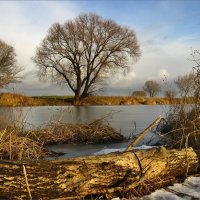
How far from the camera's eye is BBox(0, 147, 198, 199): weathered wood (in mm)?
3869

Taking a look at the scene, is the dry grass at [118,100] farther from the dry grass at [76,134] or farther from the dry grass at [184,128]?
the dry grass at [76,134]

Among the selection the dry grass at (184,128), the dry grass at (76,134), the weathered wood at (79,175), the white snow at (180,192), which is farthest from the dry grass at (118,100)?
the weathered wood at (79,175)

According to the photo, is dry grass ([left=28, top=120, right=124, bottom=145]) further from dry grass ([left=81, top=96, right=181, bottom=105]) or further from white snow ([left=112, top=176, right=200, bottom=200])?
dry grass ([left=81, top=96, right=181, bottom=105])

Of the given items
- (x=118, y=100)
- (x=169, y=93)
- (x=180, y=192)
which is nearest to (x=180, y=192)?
(x=180, y=192)

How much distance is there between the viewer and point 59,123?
966cm

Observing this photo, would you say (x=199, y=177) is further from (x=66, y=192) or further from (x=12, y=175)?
(x=12, y=175)

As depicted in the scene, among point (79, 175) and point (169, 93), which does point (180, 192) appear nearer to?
point (79, 175)

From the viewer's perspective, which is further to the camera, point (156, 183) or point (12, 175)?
point (156, 183)

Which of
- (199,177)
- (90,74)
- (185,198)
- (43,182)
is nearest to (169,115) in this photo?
(199,177)

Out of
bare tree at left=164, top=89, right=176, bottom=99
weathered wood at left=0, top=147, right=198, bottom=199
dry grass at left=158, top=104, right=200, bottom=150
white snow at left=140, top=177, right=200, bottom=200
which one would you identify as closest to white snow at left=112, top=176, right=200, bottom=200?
white snow at left=140, top=177, right=200, bottom=200

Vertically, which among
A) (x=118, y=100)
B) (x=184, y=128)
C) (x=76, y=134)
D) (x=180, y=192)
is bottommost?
(x=180, y=192)

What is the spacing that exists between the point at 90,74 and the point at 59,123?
28.8 meters

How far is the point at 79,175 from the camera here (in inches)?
158

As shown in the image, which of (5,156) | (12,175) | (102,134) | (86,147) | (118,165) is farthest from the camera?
(102,134)
